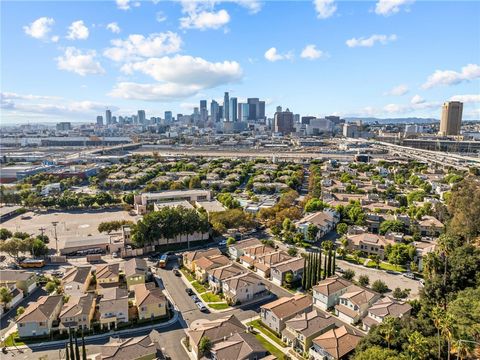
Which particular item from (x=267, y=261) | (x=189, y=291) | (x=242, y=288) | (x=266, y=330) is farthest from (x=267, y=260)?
(x=266, y=330)

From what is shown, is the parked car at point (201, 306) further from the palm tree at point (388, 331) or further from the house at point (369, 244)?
the house at point (369, 244)

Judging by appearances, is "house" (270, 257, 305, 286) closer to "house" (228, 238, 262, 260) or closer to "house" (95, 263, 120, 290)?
"house" (228, 238, 262, 260)

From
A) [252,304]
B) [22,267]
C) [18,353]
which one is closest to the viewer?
[18,353]

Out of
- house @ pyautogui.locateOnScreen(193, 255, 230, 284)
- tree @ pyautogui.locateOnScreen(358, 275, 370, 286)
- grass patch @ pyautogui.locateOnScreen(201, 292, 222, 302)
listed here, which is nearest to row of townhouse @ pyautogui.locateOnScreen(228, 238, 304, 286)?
house @ pyautogui.locateOnScreen(193, 255, 230, 284)

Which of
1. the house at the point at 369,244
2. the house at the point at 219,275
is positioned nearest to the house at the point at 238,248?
the house at the point at 219,275

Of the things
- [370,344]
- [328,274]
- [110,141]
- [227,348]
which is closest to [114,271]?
[227,348]

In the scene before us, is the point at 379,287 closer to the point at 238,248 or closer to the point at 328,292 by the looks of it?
the point at 328,292

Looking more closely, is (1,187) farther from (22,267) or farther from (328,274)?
(328,274)
